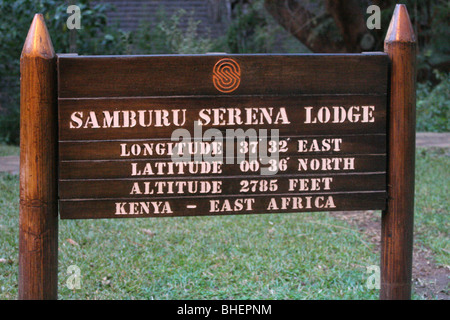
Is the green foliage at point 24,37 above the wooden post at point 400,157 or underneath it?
above

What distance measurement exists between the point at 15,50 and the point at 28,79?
29.5ft

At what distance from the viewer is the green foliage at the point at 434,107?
1155 centimetres

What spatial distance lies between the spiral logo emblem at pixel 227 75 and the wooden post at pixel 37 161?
0.71 meters

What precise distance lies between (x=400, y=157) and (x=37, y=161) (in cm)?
163

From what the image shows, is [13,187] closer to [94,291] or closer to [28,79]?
[94,291]

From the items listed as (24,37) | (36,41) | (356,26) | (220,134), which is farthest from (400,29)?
(24,37)

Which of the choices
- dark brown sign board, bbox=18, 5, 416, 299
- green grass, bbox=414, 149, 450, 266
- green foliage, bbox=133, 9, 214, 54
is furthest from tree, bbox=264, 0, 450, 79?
dark brown sign board, bbox=18, 5, 416, 299

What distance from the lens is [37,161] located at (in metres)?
2.58

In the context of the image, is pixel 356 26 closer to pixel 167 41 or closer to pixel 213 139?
pixel 167 41

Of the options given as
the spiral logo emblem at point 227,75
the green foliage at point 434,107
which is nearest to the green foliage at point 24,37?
the green foliage at point 434,107

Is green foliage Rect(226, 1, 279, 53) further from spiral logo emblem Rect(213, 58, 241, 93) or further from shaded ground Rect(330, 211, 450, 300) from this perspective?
spiral logo emblem Rect(213, 58, 241, 93)

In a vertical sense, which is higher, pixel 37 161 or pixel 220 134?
pixel 220 134

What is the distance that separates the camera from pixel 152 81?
265 cm

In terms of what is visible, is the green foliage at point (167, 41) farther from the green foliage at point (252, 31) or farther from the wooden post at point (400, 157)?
the wooden post at point (400, 157)
